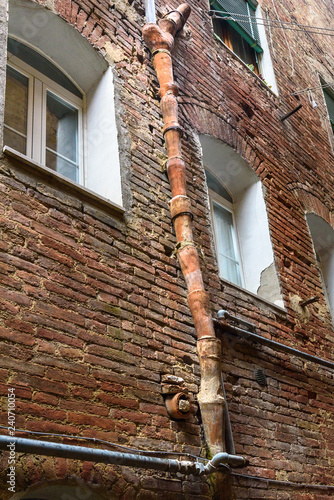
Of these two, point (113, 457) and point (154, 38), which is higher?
point (154, 38)

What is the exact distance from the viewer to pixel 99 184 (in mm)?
4820

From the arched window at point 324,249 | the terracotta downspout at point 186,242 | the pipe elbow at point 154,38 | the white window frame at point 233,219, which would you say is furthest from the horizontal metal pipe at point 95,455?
the arched window at point 324,249

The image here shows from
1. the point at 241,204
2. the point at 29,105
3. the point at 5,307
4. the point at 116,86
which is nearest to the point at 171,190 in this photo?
the point at 116,86

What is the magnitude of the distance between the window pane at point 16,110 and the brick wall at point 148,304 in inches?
25.2

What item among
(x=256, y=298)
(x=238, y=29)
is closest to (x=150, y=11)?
(x=238, y=29)

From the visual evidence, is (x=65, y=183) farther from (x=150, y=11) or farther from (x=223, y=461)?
(x=150, y=11)

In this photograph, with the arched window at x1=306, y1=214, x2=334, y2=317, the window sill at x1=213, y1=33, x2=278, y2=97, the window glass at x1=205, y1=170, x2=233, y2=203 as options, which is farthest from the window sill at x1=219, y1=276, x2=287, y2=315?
the window sill at x1=213, y1=33, x2=278, y2=97

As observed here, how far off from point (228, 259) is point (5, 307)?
323 cm

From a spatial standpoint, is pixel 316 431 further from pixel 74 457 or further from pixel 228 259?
pixel 74 457

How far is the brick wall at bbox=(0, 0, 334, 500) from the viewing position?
3.43 meters

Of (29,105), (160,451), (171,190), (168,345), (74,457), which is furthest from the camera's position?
(171,190)

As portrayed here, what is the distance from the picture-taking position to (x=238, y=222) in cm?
662

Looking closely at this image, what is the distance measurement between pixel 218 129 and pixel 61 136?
2.06 m

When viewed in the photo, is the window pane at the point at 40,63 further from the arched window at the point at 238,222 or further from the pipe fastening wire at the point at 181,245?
the pipe fastening wire at the point at 181,245
